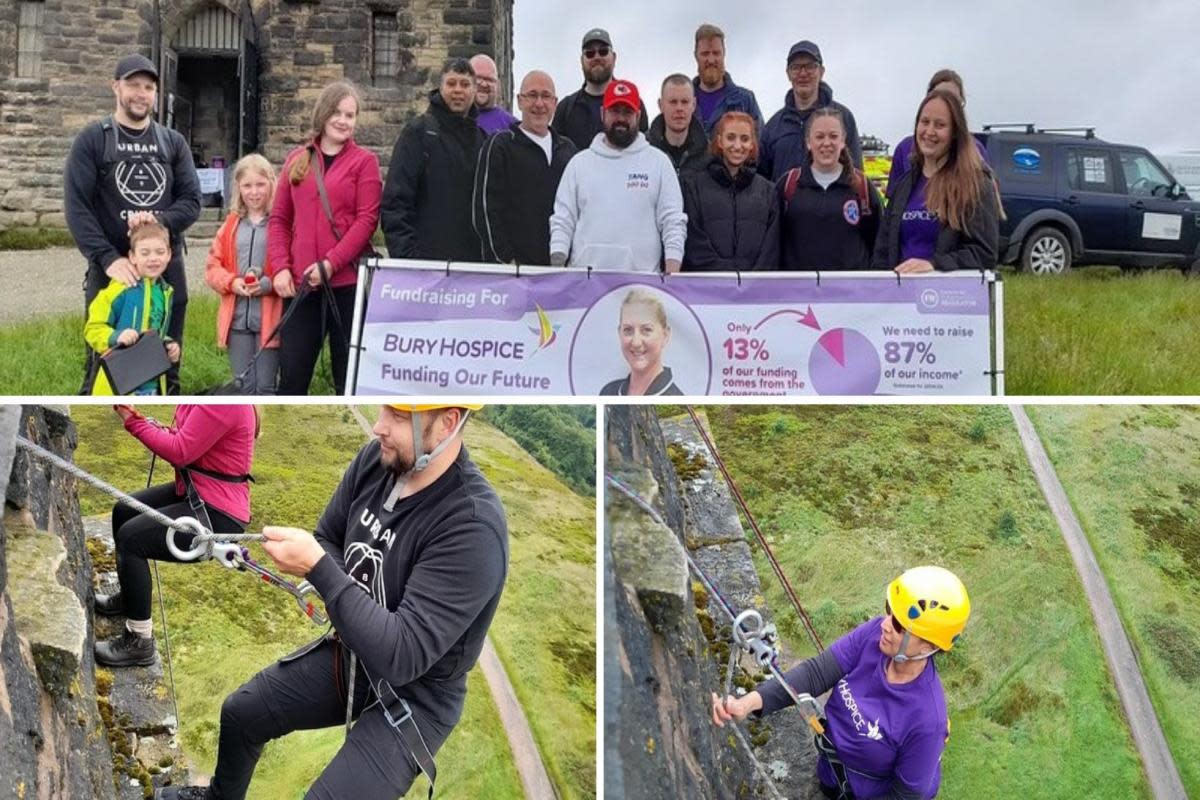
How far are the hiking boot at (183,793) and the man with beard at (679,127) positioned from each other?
13.8ft

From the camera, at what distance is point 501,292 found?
641 centimetres

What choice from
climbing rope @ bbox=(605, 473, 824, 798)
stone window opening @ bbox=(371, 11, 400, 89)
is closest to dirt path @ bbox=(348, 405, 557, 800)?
climbing rope @ bbox=(605, 473, 824, 798)

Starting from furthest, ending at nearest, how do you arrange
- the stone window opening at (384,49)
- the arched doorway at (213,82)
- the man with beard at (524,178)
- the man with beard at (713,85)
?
the stone window opening at (384,49) < the arched doorway at (213,82) < the man with beard at (713,85) < the man with beard at (524,178)

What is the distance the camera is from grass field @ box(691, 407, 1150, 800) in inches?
178

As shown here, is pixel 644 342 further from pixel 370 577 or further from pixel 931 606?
pixel 370 577

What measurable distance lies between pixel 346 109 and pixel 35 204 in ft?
44.1

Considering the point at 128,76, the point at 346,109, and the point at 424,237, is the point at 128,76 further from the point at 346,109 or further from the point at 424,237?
the point at 424,237

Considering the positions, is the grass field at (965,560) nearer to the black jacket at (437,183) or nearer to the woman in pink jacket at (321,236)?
the woman in pink jacket at (321,236)

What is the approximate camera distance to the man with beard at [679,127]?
6898mm

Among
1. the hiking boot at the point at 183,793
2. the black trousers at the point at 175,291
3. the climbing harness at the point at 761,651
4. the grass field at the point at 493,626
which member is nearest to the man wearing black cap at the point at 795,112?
the black trousers at the point at 175,291

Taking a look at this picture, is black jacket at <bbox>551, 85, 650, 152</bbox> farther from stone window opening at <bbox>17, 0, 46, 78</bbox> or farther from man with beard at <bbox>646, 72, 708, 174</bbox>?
stone window opening at <bbox>17, 0, 46, 78</bbox>

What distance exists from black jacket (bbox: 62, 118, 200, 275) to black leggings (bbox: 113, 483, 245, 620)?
3.36 meters

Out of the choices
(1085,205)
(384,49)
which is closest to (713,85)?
(1085,205)

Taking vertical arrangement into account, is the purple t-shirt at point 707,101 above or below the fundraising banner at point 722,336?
above
